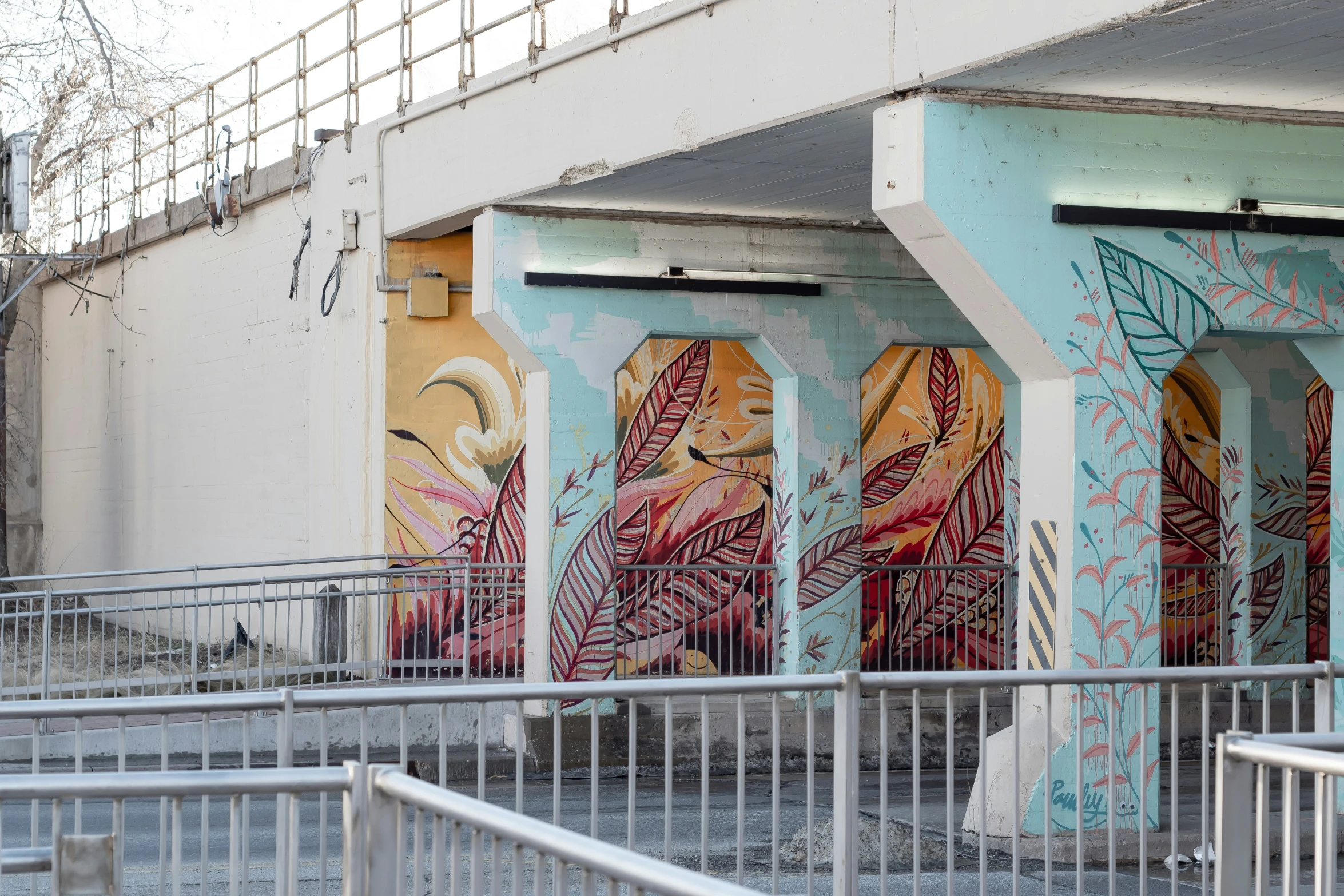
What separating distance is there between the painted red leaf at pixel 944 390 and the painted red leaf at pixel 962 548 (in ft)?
1.97

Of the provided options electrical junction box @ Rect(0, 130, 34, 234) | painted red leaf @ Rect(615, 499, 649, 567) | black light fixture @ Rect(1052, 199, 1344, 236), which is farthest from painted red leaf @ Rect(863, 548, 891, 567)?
electrical junction box @ Rect(0, 130, 34, 234)

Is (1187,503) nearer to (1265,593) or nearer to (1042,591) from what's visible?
(1265,593)

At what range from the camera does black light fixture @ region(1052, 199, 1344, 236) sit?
9.02 metres

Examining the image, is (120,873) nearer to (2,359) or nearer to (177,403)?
(177,403)

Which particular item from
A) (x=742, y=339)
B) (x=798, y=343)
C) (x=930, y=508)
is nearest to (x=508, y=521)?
(x=742, y=339)

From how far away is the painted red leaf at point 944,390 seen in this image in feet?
57.6

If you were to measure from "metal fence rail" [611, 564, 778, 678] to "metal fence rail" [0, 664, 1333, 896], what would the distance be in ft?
6.24

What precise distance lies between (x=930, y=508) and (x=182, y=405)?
948 cm

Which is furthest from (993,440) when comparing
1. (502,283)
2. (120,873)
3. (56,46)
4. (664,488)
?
(120,873)

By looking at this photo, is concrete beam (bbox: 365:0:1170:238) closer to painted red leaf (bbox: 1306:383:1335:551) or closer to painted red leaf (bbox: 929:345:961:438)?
painted red leaf (bbox: 929:345:961:438)

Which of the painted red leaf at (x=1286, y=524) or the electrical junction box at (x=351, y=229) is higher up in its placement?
the electrical junction box at (x=351, y=229)

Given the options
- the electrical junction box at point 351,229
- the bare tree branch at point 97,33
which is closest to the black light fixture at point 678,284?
the electrical junction box at point 351,229

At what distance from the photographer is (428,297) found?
15.5 metres

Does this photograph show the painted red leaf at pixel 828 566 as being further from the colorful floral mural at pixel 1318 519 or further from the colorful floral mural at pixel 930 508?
the colorful floral mural at pixel 1318 519
